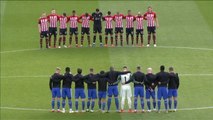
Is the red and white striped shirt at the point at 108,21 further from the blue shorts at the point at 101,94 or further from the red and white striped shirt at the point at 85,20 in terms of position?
the blue shorts at the point at 101,94

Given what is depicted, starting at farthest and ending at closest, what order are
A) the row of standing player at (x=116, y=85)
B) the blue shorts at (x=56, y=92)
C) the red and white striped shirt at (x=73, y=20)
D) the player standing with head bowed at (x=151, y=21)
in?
the red and white striped shirt at (x=73, y=20) < the player standing with head bowed at (x=151, y=21) < the blue shorts at (x=56, y=92) < the row of standing player at (x=116, y=85)

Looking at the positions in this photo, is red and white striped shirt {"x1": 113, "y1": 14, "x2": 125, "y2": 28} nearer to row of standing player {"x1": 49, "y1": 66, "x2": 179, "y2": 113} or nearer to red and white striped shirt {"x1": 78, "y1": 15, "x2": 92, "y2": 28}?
red and white striped shirt {"x1": 78, "y1": 15, "x2": 92, "y2": 28}

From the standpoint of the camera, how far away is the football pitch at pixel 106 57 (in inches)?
1558

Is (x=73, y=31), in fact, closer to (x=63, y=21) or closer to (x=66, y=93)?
(x=63, y=21)

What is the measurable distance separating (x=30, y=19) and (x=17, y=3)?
4.70 metres

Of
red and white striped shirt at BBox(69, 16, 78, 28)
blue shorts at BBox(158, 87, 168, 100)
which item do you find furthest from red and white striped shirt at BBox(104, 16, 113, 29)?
blue shorts at BBox(158, 87, 168, 100)

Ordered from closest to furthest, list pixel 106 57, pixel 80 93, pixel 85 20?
1. pixel 80 93
2. pixel 106 57
3. pixel 85 20

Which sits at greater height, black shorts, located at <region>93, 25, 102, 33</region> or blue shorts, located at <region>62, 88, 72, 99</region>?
black shorts, located at <region>93, 25, 102, 33</region>

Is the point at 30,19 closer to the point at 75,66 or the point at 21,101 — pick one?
the point at 75,66

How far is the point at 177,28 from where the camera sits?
5456 cm

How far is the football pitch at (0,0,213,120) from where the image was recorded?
1558 inches

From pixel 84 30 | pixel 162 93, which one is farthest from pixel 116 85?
pixel 84 30

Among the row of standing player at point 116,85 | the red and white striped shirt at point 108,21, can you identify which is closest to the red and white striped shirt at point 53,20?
the red and white striped shirt at point 108,21

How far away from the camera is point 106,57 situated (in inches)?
1892
